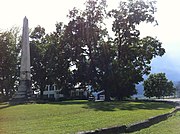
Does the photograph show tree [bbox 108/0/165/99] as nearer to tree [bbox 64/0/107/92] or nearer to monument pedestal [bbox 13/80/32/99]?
tree [bbox 64/0/107/92]

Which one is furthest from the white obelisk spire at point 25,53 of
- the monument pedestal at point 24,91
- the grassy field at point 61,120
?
the grassy field at point 61,120

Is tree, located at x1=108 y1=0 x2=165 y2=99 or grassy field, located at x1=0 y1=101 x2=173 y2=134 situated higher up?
tree, located at x1=108 y1=0 x2=165 y2=99

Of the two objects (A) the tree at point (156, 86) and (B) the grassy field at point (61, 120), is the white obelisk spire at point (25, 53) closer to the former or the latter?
(B) the grassy field at point (61, 120)

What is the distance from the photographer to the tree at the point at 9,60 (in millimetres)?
50062

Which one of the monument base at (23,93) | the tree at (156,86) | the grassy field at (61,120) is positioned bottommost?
the grassy field at (61,120)

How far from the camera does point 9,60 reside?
50938 mm

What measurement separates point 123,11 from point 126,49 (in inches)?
189

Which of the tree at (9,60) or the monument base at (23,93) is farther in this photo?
the tree at (9,60)

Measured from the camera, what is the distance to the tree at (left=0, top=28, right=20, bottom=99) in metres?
50.1

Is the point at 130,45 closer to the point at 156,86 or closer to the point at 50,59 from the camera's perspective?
the point at 50,59

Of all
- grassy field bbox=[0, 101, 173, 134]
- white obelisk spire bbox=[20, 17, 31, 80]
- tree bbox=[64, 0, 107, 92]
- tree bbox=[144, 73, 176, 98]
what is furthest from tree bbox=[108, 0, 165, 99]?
tree bbox=[144, 73, 176, 98]

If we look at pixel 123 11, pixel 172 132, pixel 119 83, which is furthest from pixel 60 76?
pixel 172 132

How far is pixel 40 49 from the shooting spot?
5844 centimetres

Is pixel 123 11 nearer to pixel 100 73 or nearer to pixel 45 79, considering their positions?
pixel 100 73
